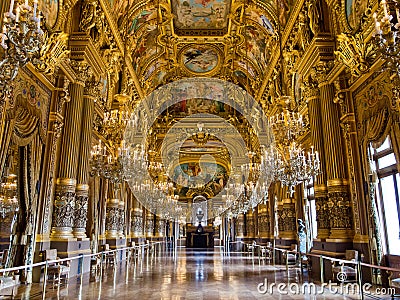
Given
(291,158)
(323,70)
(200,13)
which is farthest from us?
(200,13)

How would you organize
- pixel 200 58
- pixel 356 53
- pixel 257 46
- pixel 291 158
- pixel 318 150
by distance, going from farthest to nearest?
pixel 200 58
pixel 257 46
pixel 318 150
pixel 291 158
pixel 356 53

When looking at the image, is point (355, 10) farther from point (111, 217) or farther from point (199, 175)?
point (199, 175)

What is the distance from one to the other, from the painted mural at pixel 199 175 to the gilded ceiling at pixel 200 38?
1838 centimetres

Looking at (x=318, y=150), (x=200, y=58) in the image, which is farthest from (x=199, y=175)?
(x=318, y=150)

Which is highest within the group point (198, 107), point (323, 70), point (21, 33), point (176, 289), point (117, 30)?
point (198, 107)

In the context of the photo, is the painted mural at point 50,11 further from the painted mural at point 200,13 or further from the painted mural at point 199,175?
the painted mural at point 199,175

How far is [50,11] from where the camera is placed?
9.37 metres

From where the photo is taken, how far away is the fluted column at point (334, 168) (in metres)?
9.52

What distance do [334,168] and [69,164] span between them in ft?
25.6

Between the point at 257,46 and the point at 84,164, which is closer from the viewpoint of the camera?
the point at 84,164

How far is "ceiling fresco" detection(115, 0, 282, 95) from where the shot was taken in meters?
15.9

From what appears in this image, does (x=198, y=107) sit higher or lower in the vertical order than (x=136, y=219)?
higher

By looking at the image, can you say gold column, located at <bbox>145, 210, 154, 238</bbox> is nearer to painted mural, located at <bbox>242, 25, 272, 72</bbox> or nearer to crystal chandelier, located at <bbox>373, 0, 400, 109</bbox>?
painted mural, located at <bbox>242, 25, 272, 72</bbox>

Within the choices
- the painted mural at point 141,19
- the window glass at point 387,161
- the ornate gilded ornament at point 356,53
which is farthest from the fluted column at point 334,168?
the painted mural at point 141,19
